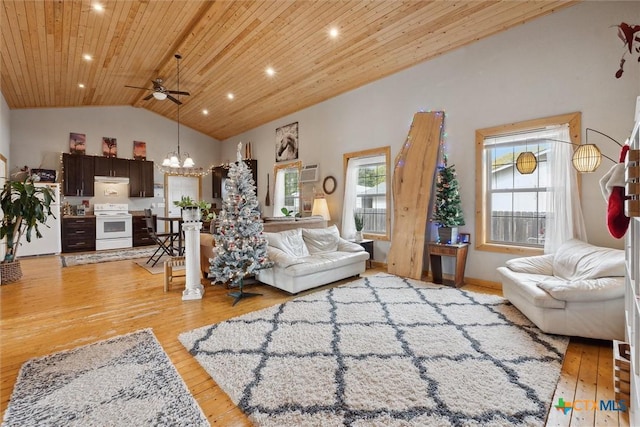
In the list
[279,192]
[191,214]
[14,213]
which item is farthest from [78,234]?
[191,214]

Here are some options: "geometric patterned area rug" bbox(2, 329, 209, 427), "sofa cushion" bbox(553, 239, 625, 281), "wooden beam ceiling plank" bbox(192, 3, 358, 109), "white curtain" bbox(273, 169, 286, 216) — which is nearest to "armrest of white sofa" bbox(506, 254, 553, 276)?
"sofa cushion" bbox(553, 239, 625, 281)

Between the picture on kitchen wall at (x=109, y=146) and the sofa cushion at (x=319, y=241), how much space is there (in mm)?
6505

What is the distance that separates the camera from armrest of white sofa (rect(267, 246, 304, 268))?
364cm

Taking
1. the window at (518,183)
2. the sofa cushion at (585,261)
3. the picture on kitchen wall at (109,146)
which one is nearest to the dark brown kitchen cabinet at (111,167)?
the picture on kitchen wall at (109,146)

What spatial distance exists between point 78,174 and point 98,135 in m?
1.19

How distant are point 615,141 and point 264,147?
22.6ft

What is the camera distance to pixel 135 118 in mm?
8117

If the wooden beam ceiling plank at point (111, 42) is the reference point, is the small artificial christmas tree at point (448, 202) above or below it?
below

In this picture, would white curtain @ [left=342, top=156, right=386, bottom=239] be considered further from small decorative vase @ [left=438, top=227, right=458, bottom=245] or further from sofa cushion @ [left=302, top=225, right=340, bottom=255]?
small decorative vase @ [left=438, top=227, right=458, bottom=245]

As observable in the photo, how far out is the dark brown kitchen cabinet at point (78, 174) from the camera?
23.0ft

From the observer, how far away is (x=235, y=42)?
451cm

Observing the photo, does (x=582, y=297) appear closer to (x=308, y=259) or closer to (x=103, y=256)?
(x=308, y=259)

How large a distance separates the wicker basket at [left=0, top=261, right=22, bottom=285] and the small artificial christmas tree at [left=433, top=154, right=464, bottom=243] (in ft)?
21.1

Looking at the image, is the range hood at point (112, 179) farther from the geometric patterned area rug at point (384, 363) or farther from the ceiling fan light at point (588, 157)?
the ceiling fan light at point (588, 157)
